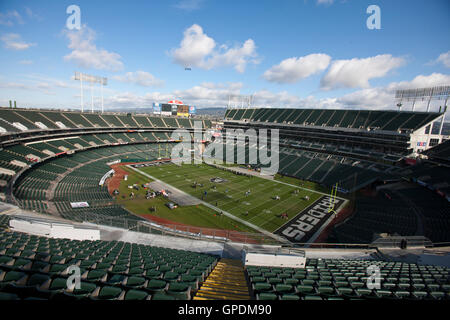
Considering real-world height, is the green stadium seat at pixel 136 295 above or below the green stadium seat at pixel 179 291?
above

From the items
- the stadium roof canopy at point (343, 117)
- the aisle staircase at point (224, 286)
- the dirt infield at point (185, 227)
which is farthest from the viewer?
the stadium roof canopy at point (343, 117)

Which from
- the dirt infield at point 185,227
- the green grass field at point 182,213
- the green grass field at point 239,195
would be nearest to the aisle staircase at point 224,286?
the dirt infield at point 185,227

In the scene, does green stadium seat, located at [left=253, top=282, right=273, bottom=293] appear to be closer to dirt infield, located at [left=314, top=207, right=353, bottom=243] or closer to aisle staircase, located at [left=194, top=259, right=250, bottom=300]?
aisle staircase, located at [left=194, top=259, right=250, bottom=300]

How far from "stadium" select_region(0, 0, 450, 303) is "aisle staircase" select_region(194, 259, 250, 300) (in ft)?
0.32

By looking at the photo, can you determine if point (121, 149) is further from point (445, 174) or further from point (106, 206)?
point (445, 174)

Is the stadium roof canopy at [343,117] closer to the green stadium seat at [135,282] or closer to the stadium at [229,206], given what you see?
the stadium at [229,206]

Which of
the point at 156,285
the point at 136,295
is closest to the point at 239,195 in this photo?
the point at 156,285

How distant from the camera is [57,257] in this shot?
789 cm

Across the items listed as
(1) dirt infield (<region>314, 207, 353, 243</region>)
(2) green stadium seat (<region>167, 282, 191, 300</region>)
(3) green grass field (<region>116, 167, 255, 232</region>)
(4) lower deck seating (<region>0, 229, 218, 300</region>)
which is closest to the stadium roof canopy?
(1) dirt infield (<region>314, 207, 353, 243</region>)

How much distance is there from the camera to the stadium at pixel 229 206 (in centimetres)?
730

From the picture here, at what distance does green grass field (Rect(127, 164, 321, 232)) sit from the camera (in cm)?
2964

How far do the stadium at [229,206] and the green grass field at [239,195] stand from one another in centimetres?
34
